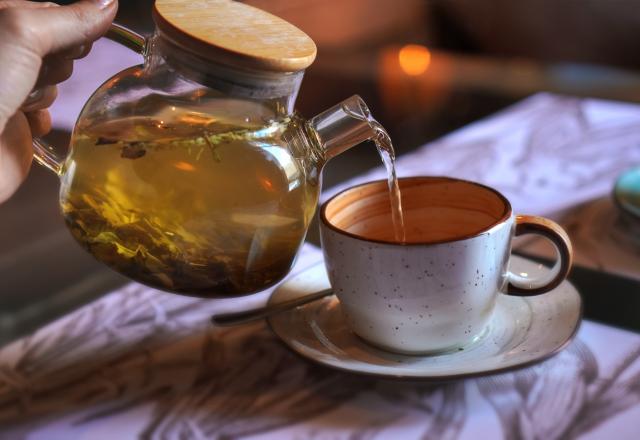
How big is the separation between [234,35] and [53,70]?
0.16 meters

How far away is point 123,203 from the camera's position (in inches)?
19.6

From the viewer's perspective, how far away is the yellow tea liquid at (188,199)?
19.3 inches

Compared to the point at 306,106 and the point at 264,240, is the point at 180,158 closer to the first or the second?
the point at 264,240

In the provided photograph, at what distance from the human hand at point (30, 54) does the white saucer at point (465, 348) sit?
0.22 m

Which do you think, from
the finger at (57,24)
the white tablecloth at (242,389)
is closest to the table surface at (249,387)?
the white tablecloth at (242,389)

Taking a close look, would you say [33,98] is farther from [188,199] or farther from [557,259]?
[557,259]

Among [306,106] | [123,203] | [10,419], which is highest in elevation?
[123,203]

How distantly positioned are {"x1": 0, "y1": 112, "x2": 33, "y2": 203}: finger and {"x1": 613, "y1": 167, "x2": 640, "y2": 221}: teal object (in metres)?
0.51

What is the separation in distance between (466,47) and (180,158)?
203 cm

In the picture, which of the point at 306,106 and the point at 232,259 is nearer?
the point at 232,259

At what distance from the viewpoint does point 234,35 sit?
0.48 meters

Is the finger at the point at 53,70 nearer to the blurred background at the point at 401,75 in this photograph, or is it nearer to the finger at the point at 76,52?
the finger at the point at 76,52

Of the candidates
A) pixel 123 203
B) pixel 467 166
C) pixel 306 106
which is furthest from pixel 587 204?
pixel 306 106

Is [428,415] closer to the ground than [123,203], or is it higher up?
closer to the ground
